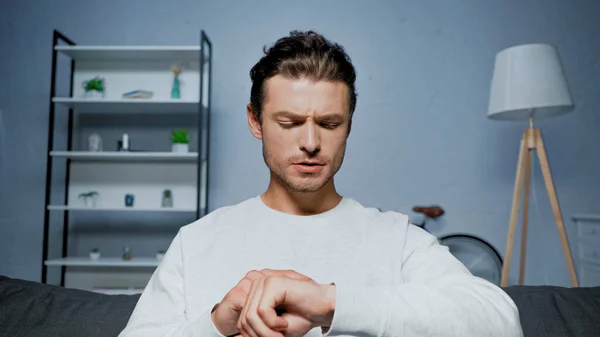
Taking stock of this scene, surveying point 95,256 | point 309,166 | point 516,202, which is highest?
point 309,166

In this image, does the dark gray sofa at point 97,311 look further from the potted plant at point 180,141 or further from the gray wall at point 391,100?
the gray wall at point 391,100

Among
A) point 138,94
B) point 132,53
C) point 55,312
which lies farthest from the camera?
point 132,53

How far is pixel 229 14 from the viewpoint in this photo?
368 cm

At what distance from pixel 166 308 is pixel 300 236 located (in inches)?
11.4

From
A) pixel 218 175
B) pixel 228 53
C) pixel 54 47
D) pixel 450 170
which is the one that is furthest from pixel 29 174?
pixel 450 170

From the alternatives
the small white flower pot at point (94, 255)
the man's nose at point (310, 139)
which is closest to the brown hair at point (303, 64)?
the man's nose at point (310, 139)

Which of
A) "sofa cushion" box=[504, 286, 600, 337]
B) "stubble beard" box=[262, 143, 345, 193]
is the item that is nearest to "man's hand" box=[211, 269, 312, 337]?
"stubble beard" box=[262, 143, 345, 193]

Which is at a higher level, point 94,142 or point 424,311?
point 94,142

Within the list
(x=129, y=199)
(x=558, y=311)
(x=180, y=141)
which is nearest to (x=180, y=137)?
(x=180, y=141)

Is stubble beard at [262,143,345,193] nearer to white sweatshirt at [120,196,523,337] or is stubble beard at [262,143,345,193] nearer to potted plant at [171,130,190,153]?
white sweatshirt at [120,196,523,337]

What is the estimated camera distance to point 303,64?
1.10 meters

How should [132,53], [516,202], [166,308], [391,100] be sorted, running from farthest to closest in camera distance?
[391,100], [132,53], [516,202], [166,308]

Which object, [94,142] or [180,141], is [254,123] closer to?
[180,141]

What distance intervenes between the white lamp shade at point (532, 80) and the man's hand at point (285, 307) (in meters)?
2.22
